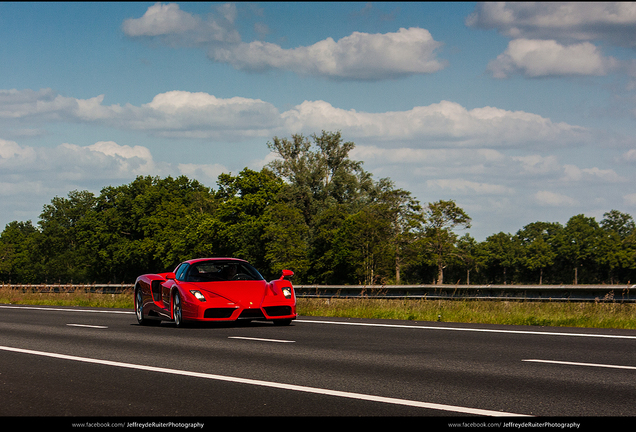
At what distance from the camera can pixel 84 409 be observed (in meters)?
6.20

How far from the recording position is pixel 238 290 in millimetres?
14039

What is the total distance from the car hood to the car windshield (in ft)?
1.24

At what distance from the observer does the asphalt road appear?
617 centimetres

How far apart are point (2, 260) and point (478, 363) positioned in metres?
146

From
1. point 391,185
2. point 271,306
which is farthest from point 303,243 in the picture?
point 271,306

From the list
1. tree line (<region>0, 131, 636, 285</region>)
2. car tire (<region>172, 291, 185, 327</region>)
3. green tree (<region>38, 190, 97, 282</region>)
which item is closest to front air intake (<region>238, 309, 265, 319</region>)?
car tire (<region>172, 291, 185, 327</region>)

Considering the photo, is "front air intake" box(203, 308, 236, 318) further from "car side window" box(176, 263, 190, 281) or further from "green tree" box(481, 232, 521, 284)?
"green tree" box(481, 232, 521, 284)

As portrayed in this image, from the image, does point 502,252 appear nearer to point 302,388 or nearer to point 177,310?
point 177,310

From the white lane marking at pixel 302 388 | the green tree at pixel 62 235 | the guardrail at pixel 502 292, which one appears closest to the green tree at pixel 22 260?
the green tree at pixel 62 235

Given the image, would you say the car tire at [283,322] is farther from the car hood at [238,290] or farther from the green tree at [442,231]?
the green tree at [442,231]

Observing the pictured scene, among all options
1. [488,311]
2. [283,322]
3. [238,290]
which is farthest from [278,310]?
[488,311]

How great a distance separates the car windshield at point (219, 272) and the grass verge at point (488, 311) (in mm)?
4598
